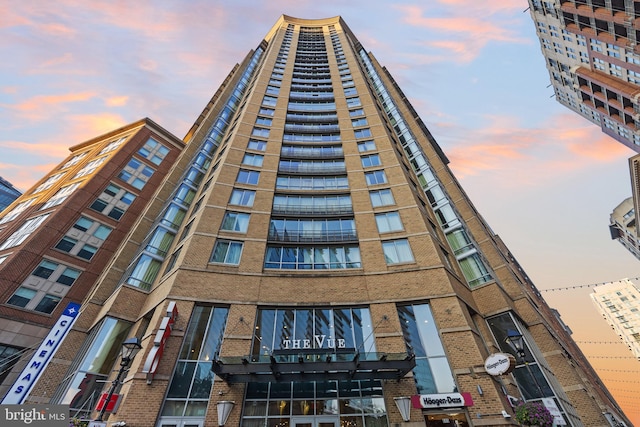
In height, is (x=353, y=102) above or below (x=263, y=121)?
above

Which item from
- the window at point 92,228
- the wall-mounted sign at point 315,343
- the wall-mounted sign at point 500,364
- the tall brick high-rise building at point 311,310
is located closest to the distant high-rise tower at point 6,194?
the window at point 92,228

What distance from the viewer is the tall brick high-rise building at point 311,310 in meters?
13.5

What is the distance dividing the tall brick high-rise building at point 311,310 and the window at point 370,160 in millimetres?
270

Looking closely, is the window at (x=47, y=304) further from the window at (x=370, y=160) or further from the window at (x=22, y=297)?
the window at (x=370, y=160)

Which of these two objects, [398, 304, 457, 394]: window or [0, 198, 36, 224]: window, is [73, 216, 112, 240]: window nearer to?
[0, 198, 36, 224]: window

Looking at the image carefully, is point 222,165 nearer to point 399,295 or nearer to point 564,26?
point 399,295

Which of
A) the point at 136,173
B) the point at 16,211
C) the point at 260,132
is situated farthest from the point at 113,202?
the point at 260,132

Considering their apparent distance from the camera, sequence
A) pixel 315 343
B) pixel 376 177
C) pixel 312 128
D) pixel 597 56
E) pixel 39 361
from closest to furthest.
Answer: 1. pixel 39 361
2. pixel 315 343
3. pixel 376 177
4. pixel 312 128
5. pixel 597 56

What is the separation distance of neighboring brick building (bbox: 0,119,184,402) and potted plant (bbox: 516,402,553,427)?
2949 cm

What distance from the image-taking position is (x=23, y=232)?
27.1 metres

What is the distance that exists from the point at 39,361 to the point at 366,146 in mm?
27727

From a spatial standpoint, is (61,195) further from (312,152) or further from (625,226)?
(625,226)

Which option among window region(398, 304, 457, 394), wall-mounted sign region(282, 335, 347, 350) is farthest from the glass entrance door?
window region(398, 304, 457, 394)

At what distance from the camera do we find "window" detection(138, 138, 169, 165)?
3830 cm
